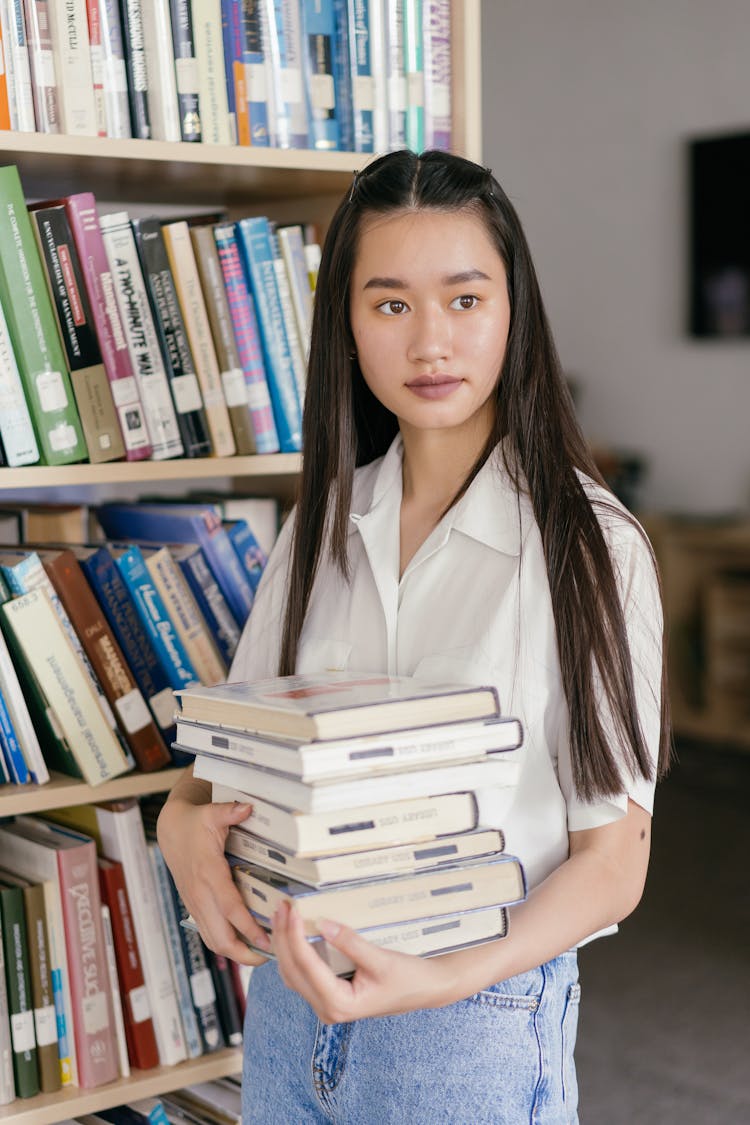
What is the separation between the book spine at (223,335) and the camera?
1564 mm

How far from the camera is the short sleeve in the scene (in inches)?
51.5

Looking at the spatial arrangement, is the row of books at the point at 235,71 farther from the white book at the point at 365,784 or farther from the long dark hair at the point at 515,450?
the white book at the point at 365,784

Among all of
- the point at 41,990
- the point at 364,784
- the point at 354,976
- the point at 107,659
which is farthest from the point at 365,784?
the point at 41,990

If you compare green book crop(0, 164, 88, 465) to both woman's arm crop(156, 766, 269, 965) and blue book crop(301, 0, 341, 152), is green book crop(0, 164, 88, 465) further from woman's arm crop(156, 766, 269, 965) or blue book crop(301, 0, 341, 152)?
woman's arm crop(156, 766, 269, 965)

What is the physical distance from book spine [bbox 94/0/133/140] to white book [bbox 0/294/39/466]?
0.84 feet

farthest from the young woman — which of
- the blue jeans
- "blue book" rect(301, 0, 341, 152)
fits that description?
"blue book" rect(301, 0, 341, 152)

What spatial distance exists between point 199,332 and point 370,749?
0.79 metres

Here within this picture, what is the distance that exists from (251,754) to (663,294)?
441 cm

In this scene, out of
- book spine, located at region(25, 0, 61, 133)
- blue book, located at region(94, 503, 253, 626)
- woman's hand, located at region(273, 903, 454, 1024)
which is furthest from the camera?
blue book, located at region(94, 503, 253, 626)

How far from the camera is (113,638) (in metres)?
1.53

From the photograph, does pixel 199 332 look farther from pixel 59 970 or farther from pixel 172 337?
pixel 59 970

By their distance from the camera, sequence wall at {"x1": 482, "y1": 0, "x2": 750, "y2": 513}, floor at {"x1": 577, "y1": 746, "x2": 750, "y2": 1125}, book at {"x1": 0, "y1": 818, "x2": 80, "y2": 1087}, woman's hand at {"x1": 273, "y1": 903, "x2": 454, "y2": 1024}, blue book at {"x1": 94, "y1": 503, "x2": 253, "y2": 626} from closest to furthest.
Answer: woman's hand at {"x1": 273, "y1": 903, "x2": 454, "y2": 1024} < book at {"x1": 0, "y1": 818, "x2": 80, "y2": 1087} < blue book at {"x1": 94, "y1": 503, "x2": 253, "y2": 626} < floor at {"x1": 577, "y1": 746, "x2": 750, "y2": 1125} < wall at {"x1": 482, "y1": 0, "x2": 750, "y2": 513}

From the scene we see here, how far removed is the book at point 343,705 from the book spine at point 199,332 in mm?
585

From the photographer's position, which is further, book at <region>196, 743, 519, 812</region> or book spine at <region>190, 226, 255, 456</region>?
book spine at <region>190, 226, 255, 456</region>
